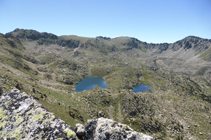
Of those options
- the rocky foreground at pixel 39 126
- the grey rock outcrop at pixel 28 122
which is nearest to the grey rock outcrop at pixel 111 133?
the rocky foreground at pixel 39 126

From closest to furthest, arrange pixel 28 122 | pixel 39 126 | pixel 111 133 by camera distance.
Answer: pixel 39 126, pixel 28 122, pixel 111 133

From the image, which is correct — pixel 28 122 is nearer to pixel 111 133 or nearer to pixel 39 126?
pixel 39 126

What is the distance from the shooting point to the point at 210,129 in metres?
78.2

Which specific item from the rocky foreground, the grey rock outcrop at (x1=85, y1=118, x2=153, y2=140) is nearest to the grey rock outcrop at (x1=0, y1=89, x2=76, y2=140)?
the rocky foreground

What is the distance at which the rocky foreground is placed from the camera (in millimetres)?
5797

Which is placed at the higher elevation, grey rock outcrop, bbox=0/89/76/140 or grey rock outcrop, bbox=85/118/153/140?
grey rock outcrop, bbox=0/89/76/140

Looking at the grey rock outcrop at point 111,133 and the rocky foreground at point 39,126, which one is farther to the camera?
the grey rock outcrop at point 111,133

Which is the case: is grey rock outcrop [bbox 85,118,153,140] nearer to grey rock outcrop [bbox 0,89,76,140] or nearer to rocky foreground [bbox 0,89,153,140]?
rocky foreground [bbox 0,89,153,140]

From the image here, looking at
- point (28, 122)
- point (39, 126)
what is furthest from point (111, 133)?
point (28, 122)

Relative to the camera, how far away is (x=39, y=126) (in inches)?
241

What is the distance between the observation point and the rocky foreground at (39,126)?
580 centimetres

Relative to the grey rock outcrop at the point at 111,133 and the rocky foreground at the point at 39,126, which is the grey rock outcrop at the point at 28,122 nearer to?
the rocky foreground at the point at 39,126

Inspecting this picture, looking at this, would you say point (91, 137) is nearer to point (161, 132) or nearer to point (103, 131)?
point (103, 131)

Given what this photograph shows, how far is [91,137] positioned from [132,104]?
85.7 metres
